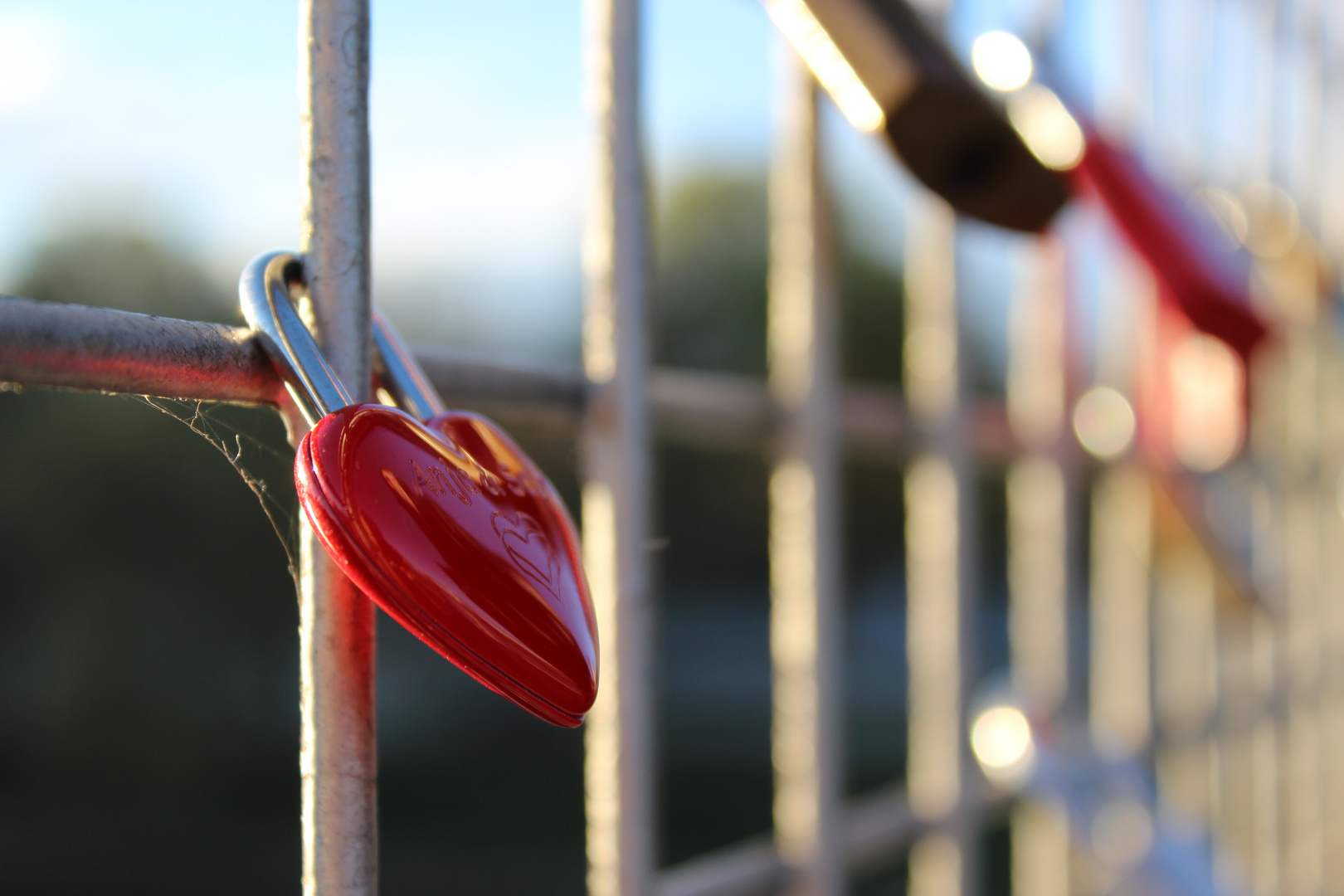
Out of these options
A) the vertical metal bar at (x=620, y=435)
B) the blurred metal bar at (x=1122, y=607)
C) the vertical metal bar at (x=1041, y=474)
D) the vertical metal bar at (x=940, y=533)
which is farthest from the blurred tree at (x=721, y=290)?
the vertical metal bar at (x=620, y=435)

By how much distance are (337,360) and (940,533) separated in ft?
1.46

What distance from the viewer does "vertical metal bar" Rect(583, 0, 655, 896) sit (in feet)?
1.00

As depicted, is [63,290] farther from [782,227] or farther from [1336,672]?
[1336,672]

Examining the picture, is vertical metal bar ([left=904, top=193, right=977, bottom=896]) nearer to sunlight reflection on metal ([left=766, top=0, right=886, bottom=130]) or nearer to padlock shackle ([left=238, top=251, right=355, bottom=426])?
sunlight reflection on metal ([left=766, top=0, right=886, bottom=130])

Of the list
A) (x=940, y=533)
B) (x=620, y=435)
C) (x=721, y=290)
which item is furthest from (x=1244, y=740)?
(x=721, y=290)

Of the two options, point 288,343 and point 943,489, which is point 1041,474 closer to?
point 943,489

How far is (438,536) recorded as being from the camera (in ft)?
0.43

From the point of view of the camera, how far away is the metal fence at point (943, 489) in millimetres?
165

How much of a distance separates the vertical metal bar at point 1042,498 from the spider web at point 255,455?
0.52 m

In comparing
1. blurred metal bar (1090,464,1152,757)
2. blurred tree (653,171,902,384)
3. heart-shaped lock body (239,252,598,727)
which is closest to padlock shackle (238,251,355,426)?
heart-shaped lock body (239,252,598,727)

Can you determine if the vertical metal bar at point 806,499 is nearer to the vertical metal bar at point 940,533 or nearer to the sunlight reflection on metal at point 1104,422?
the vertical metal bar at point 940,533

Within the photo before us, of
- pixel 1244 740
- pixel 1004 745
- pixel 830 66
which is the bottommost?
pixel 1244 740

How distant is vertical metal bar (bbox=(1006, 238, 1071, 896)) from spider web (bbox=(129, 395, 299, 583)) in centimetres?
52

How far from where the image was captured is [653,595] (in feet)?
1.06
